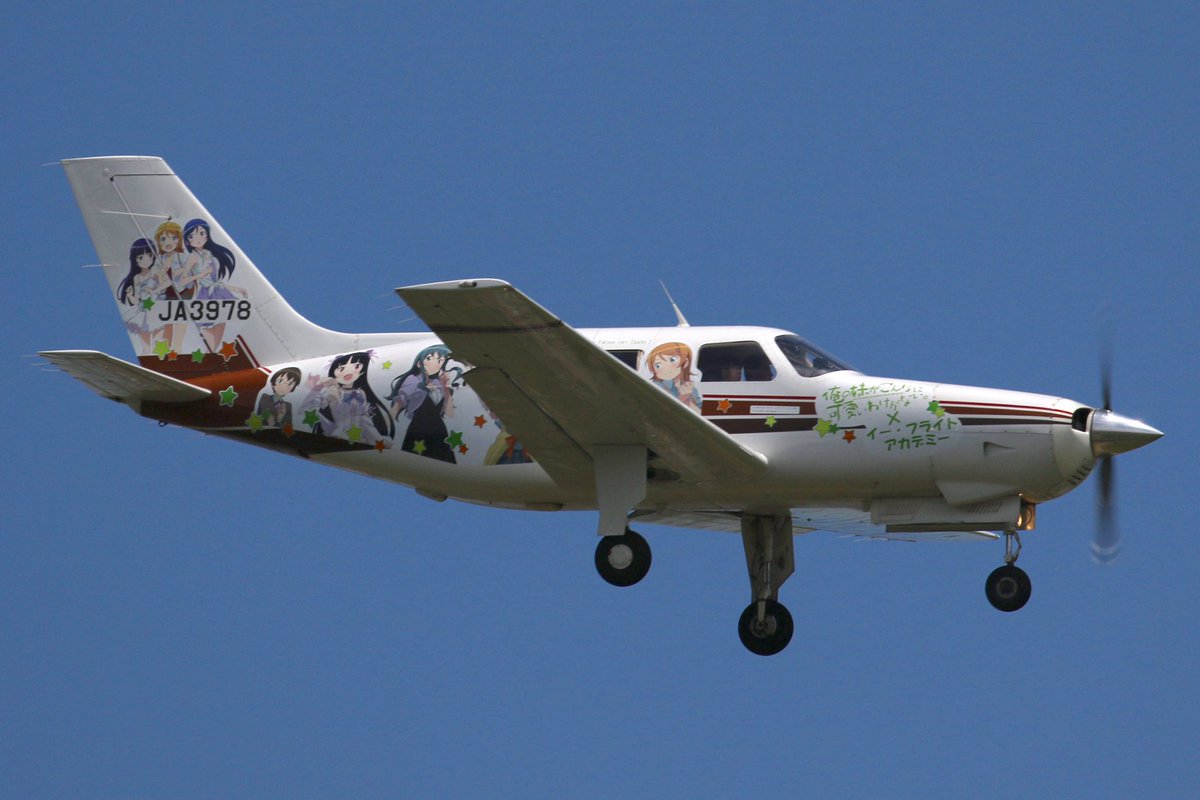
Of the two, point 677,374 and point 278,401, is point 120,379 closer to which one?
point 278,401

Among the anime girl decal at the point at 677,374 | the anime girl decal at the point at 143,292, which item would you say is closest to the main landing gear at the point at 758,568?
the anime girl decal at the point at 677,374

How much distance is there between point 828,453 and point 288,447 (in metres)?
6.53

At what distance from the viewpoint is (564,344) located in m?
18.2

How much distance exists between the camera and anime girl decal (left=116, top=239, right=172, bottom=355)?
2312cm

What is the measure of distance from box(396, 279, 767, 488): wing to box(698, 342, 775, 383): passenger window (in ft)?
3.34

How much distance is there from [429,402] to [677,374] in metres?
3.01

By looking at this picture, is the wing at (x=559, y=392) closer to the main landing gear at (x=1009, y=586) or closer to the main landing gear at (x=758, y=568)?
the main landing gear at (x=758, y=568)

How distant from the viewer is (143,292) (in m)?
23.3

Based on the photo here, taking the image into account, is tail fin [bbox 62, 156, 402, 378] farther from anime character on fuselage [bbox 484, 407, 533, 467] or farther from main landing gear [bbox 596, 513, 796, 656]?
main landing gear [bbox 596, 513, 796, 656]

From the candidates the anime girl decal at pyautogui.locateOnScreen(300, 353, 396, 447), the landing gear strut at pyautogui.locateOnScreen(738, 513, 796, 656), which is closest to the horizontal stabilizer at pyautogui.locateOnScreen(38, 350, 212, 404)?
the anime girl decal at pyautogui.locateOnScreen(300, 353, 396, 447)

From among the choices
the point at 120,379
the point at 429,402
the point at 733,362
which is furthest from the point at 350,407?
the point at 733,362

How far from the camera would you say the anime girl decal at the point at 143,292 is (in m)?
23.1

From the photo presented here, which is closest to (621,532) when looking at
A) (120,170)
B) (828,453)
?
(828,453)

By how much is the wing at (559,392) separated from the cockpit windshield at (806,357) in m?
1.21
